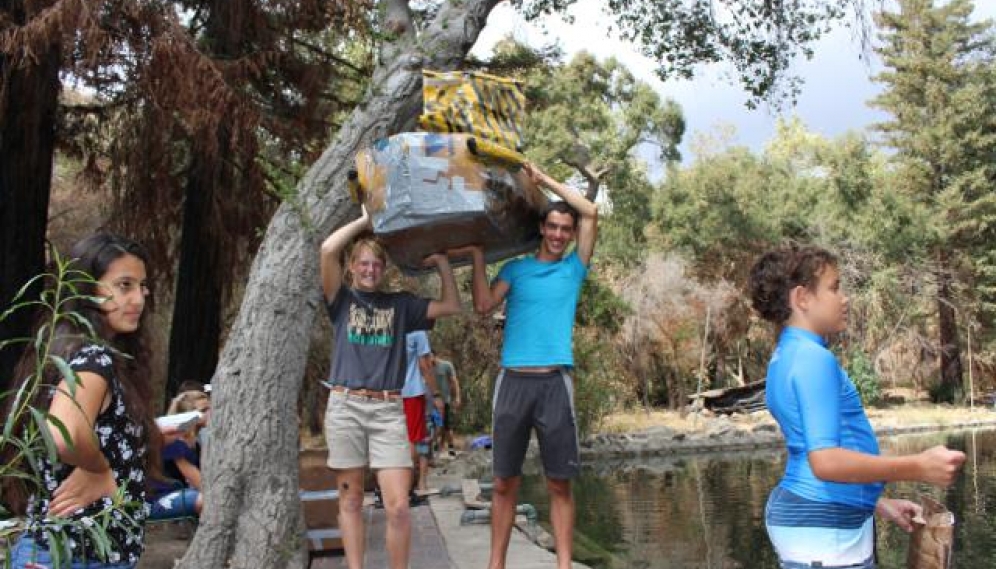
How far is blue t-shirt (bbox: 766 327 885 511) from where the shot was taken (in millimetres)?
2326

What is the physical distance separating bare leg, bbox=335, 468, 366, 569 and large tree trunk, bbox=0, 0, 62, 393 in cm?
414

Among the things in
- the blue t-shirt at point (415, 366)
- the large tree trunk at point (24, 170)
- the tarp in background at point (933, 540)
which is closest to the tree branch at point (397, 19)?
the blue t-shirt at point (415, 366)

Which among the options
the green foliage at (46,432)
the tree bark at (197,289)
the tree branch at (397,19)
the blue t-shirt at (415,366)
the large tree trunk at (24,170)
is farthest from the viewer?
the tree bark at (197,289)

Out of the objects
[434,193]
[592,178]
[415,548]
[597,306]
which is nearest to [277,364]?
[434,193]

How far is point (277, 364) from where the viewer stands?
4988mm

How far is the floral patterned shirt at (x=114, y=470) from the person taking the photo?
2.24 m

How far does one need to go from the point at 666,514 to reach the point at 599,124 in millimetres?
20267

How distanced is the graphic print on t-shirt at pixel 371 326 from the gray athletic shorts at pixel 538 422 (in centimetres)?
54

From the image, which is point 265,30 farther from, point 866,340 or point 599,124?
point 866,340

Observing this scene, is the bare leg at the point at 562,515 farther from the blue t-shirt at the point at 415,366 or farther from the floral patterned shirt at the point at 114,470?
the blue t-shirt at the point at 415,366

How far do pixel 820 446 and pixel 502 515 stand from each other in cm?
232

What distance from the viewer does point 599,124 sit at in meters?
29.1

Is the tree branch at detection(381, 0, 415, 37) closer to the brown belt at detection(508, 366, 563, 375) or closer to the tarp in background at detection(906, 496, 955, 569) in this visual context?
the brown belt at detection(508, 366, 563, 375)

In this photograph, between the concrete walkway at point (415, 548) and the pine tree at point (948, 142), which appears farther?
the pine tree at point (948, 142)
